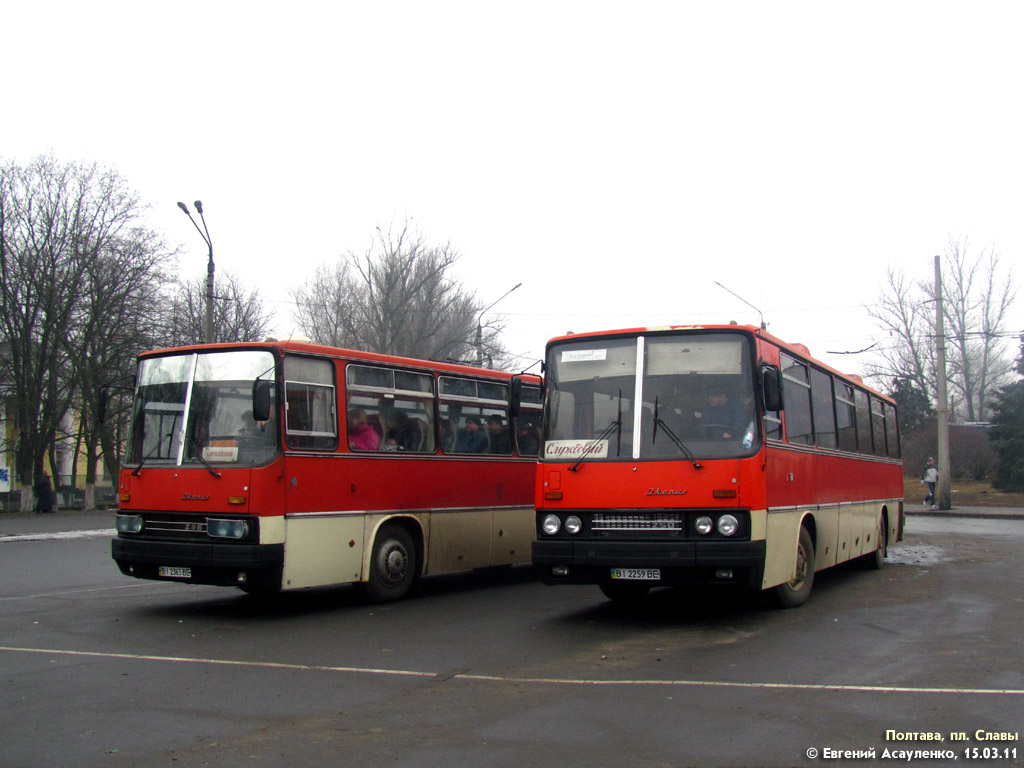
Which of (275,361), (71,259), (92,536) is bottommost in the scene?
(92,536)

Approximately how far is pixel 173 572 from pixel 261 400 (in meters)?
2.20

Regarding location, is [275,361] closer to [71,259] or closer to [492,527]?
[492,527]

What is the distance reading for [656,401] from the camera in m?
10.1

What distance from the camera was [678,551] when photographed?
9508 millimetres

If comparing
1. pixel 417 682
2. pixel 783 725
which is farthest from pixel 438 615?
pixel 783 725

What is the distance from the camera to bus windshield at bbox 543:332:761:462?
9867 millimetres

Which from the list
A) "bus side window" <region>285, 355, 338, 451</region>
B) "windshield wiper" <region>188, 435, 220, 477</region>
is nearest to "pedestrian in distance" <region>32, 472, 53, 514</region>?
"windshield wiper" <region>188, 435, 220, 477</region>

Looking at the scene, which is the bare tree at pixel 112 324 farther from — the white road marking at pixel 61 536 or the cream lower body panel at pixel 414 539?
the cream lower body panel at pixel 414 539

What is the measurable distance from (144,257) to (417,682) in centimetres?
3622

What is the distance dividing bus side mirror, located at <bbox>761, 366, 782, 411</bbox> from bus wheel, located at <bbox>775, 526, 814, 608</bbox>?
2.19m

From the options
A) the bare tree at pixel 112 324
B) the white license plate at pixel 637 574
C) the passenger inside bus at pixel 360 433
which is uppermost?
the bare tree at pixel 112 324

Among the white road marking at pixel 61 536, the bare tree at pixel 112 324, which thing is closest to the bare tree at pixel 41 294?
the bare tree at pixel 112 324

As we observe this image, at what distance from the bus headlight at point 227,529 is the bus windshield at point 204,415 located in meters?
0.62

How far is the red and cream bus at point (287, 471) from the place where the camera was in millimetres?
10602
